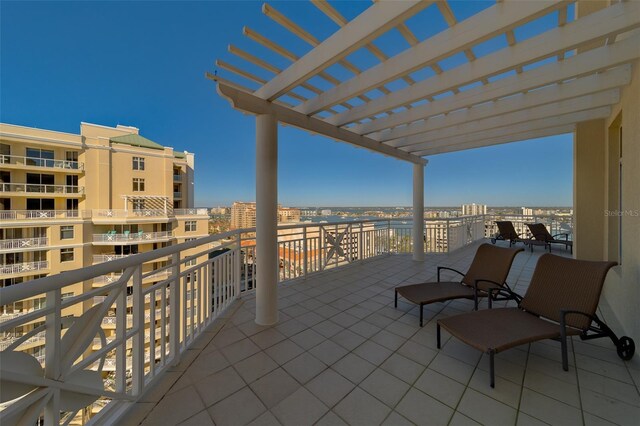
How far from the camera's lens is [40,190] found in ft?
50.0

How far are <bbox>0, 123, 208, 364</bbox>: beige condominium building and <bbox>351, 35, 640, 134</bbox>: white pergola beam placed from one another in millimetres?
13010

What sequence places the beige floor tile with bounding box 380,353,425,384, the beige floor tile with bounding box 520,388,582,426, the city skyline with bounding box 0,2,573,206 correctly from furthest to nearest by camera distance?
the city skyline with bounding box 0,2,573,206 < the beige floor tile with bounding box 380,353,425,384 < the beige floor tile with bounding box 520,388,582,426

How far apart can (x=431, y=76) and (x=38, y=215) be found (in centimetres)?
2192

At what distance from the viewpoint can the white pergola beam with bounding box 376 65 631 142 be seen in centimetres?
261

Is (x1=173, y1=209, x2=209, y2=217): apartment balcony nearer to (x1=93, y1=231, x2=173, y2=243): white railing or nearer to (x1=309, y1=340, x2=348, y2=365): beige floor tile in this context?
(x1=93, y1=231, x2=173, y2=243): white railing

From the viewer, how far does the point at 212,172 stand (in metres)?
26.6

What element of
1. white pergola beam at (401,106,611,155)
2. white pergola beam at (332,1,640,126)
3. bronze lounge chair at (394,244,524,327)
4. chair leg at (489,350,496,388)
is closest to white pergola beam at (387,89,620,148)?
white pergola beam at (401,106,611,155)

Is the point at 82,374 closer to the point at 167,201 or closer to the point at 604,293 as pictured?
the point at 604,293

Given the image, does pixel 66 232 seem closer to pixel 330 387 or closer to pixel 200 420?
pixel 200 420

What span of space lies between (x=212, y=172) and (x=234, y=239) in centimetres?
2613

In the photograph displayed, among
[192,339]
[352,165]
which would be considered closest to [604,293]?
[192,339]

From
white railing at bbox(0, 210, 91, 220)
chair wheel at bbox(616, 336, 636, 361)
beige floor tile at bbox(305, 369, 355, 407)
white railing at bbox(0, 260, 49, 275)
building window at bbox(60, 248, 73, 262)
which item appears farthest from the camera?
building window at bbox(60, 248, 73, 262)

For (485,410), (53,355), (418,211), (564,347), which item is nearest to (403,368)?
(485,410)

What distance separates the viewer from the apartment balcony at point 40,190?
14.3 metres
